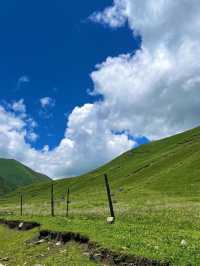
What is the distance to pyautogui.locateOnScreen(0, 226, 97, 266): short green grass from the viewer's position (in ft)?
68.2

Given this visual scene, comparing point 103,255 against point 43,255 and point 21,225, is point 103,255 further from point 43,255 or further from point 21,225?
point 21,225

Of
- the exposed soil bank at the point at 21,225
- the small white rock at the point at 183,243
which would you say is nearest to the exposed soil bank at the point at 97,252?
the small white rock at the point at 183,243

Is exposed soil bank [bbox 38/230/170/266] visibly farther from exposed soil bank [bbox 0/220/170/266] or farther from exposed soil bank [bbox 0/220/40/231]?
exposed soil bank [bbox 0/220/40/231]

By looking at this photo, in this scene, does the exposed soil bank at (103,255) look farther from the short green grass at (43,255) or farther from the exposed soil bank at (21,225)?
the exposed soil bank at (21,225)

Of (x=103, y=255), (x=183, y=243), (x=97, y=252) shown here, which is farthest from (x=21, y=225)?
(x=183, y=243)

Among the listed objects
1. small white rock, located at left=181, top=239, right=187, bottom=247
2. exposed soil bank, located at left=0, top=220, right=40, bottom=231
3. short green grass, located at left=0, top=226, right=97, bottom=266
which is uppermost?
exposed soil bank, located at left=0, top=220, right=40, bottom=231

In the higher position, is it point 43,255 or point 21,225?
point 21,225

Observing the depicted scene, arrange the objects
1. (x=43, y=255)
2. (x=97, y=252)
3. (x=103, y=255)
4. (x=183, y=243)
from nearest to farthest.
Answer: (x=183, y=243)
(x=103, y=255)
(x=97, y=252)
(x=43, y=255)

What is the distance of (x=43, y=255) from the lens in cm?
2389

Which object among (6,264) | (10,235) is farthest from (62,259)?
(10,235)

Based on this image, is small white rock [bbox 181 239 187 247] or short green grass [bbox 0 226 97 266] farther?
short green grass [bbox 0 226 97 266]

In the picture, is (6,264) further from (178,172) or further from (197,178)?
(178,172)

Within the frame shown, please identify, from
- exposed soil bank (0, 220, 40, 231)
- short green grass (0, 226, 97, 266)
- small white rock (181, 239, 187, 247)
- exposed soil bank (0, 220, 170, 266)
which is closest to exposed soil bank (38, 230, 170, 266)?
exposed soil bank (0, 220, 170, 266)

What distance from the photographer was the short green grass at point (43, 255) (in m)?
20.8
